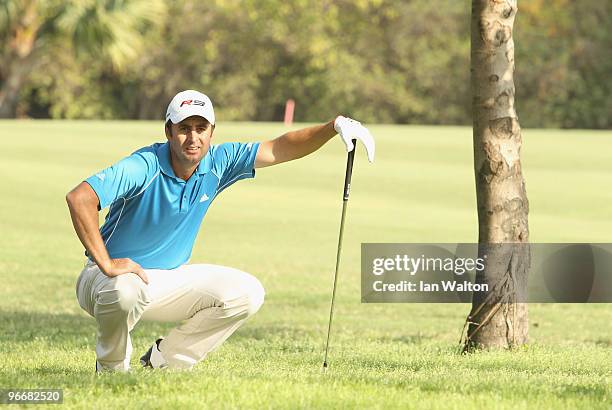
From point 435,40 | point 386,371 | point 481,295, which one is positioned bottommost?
point 386,371

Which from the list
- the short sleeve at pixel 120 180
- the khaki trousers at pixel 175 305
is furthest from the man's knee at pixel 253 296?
the short sleeve at pixel 120 180

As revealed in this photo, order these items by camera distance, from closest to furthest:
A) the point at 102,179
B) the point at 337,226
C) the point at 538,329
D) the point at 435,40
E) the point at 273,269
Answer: the point at 102,179 < the point at 538,329 < the point at 273,269 < the point at 337,226 < the point at 435,40

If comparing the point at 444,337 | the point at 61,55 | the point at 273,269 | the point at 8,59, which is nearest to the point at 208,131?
the point at 444,337

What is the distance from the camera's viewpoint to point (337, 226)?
18391 mm

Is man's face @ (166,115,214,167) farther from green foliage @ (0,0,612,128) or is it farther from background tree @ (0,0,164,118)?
green foliage @ (0,0,612,128)

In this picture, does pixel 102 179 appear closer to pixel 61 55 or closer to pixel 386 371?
pixel 386 371

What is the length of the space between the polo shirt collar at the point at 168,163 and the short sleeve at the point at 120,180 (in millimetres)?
124

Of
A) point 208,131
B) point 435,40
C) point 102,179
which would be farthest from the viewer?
point 435,40

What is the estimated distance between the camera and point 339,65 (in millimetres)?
48469

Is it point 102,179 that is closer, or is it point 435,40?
point 102,179

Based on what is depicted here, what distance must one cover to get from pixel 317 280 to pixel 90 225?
28.5ft

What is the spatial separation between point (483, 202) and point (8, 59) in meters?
36.8

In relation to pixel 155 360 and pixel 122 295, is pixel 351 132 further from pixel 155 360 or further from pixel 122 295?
pixel 155 360

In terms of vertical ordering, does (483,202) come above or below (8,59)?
below
